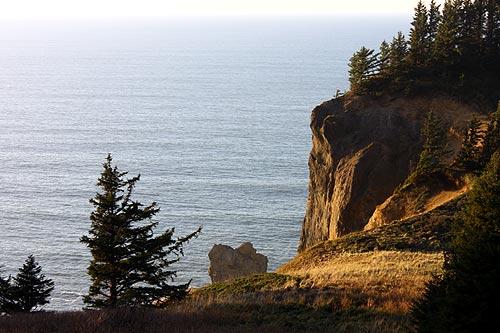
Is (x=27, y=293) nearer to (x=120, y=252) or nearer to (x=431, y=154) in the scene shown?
(x=120, y=252)

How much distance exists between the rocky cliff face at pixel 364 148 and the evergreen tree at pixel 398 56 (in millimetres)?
3066

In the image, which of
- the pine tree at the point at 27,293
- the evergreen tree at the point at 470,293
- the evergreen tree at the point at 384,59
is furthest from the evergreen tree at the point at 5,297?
the evergreen tree at the point at 384,59

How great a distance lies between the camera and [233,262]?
5925 cm

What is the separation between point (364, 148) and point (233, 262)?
17961mm

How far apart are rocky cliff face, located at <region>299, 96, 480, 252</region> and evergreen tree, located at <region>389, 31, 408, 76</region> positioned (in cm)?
307

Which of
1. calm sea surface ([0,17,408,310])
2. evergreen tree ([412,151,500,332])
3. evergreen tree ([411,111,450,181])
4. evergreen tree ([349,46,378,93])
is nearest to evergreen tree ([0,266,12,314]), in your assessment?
evergreen tree ([412,151,500,332])

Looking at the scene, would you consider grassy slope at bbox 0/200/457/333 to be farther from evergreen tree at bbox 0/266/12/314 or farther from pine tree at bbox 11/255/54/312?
evergreen tree at bbox 0/266/12/314

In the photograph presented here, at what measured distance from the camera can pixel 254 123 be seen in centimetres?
13562

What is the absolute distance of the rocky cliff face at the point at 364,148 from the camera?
48.5 meters

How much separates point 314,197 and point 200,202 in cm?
3215

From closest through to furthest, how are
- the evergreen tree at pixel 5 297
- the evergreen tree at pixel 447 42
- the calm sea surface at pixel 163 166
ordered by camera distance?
the evergreen tree at pixel 5 297 → the evergreen tree at pixel 447 42 → the calm sea surface at pixel 163 166

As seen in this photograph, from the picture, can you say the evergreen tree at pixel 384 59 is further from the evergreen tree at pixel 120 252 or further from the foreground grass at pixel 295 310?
the evergreen tree at pixel 120 252

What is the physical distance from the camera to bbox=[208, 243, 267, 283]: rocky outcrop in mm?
58656

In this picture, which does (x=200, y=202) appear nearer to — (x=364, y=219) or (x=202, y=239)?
(x=202, y=239)
